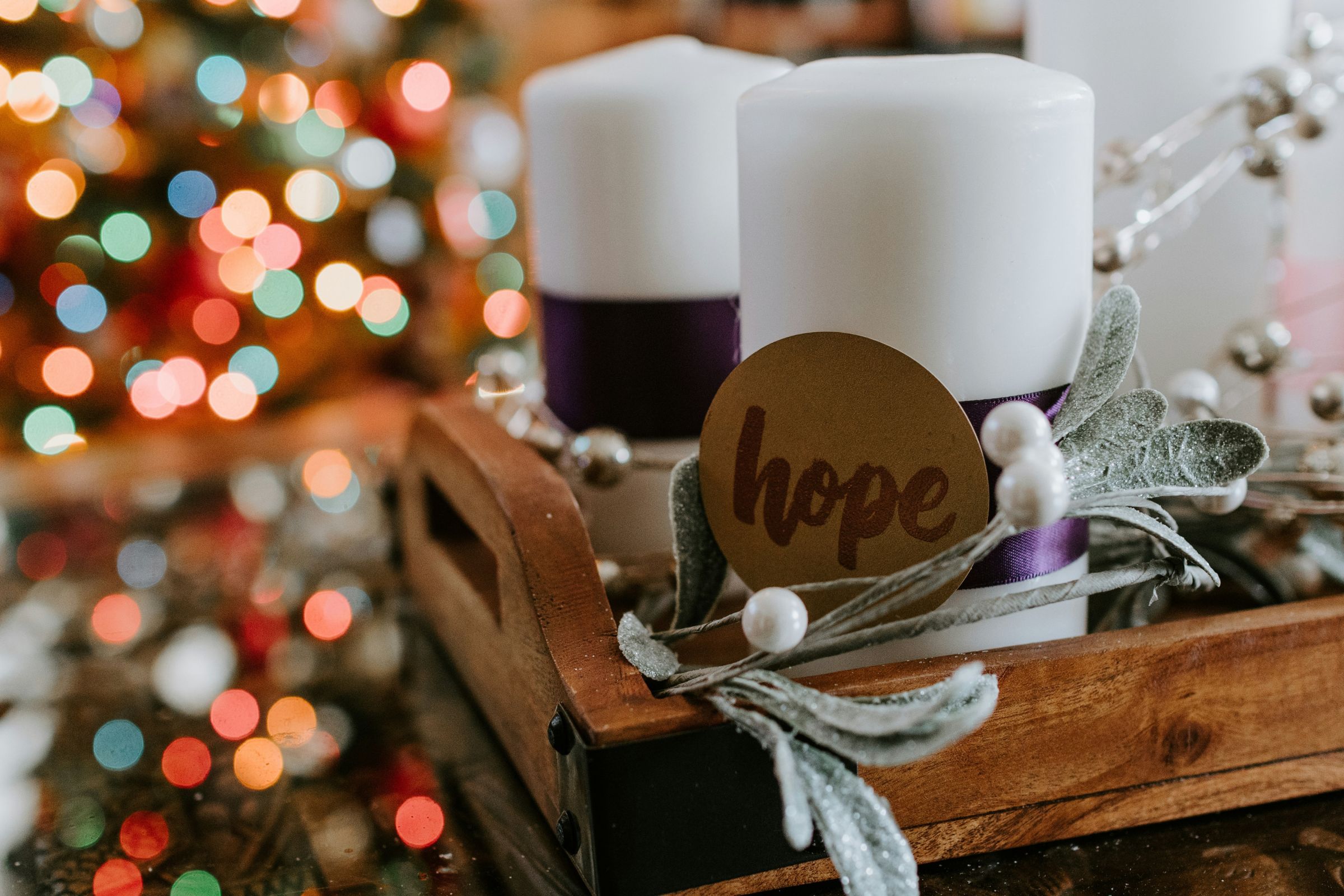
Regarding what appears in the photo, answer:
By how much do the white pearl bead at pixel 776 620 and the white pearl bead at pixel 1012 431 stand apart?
0.19 feet

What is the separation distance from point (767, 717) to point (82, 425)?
5.45ft

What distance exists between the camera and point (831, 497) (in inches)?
12.6

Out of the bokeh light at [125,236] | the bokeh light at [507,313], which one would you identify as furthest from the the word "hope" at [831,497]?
the bokeh light at [507,313]

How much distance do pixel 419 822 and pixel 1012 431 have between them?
0.70 ft

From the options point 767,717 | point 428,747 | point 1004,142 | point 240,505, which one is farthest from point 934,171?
point 240,505

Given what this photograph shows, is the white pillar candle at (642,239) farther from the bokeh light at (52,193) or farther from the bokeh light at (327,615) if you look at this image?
the bokeh light at (52,193)

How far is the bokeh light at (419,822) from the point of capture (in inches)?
13.8

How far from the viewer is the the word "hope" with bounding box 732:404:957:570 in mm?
311

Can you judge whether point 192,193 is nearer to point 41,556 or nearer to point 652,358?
point 41,556

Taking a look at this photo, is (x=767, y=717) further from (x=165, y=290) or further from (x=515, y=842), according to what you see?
(x=165, y=290)

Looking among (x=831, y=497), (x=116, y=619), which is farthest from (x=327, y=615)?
(x=831, y=497)

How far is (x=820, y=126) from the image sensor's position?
30 cm

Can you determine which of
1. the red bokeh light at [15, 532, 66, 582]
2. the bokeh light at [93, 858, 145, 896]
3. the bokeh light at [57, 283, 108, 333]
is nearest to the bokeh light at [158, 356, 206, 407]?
the bokeh light at [57, 283, 108, 333]

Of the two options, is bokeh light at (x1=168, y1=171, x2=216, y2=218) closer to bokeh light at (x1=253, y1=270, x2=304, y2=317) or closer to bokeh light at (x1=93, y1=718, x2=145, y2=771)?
bokeh light at (x1=253, y1=270, x2=304, y2=317)
